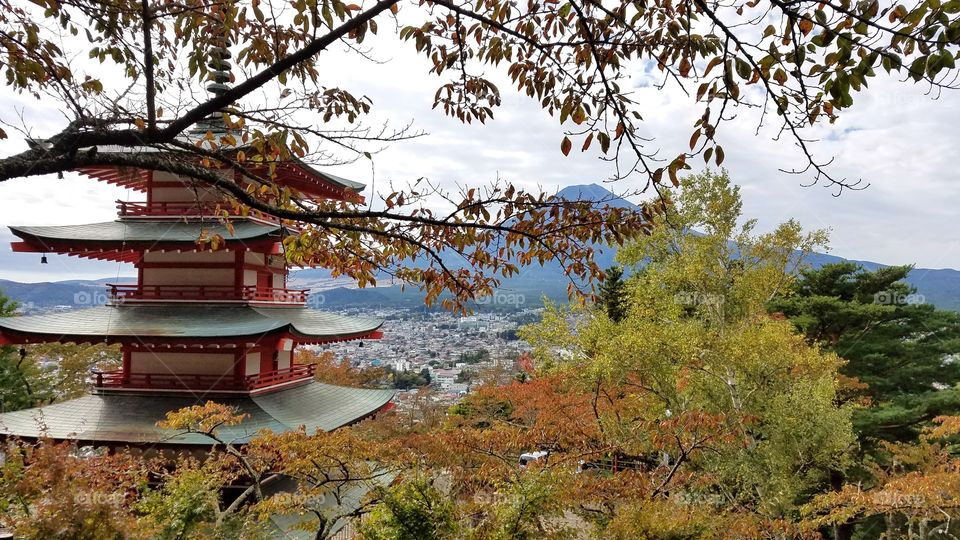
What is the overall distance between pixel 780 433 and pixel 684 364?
72.6 inches

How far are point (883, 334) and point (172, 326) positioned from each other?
16.5 meters

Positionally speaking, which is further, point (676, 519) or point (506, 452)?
point (506, 452)

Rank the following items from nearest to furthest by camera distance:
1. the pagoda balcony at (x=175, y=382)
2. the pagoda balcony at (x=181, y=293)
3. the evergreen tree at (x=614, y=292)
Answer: the pagoda balcony at (x=175, y=382)
the pagoda balcony at (x=181, y=293)
the evergreen tree at (x=614, y=292)

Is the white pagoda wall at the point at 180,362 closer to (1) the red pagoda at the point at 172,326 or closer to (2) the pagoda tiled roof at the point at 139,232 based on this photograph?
(1) the red pagoda at the point at 172,326

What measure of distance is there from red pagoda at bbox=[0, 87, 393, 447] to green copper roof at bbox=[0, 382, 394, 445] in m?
0.02

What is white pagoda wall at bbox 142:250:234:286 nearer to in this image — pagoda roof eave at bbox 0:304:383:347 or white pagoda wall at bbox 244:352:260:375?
pagoda roof eave at bbox 0:304:383:347

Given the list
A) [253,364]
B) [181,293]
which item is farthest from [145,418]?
[181,293]

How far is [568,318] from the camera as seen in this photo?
13.6 metres

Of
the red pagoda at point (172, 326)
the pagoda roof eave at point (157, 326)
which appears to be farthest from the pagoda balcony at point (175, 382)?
the pagoda roof eave at point (157, 326)

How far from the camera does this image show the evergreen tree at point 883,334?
12.8 meters

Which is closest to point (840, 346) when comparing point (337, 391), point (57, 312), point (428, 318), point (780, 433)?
point (780, 433)

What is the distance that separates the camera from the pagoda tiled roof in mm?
7504

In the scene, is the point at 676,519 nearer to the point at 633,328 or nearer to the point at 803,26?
the point at 803,26

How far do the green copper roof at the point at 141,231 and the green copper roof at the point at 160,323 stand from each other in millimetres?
1135
